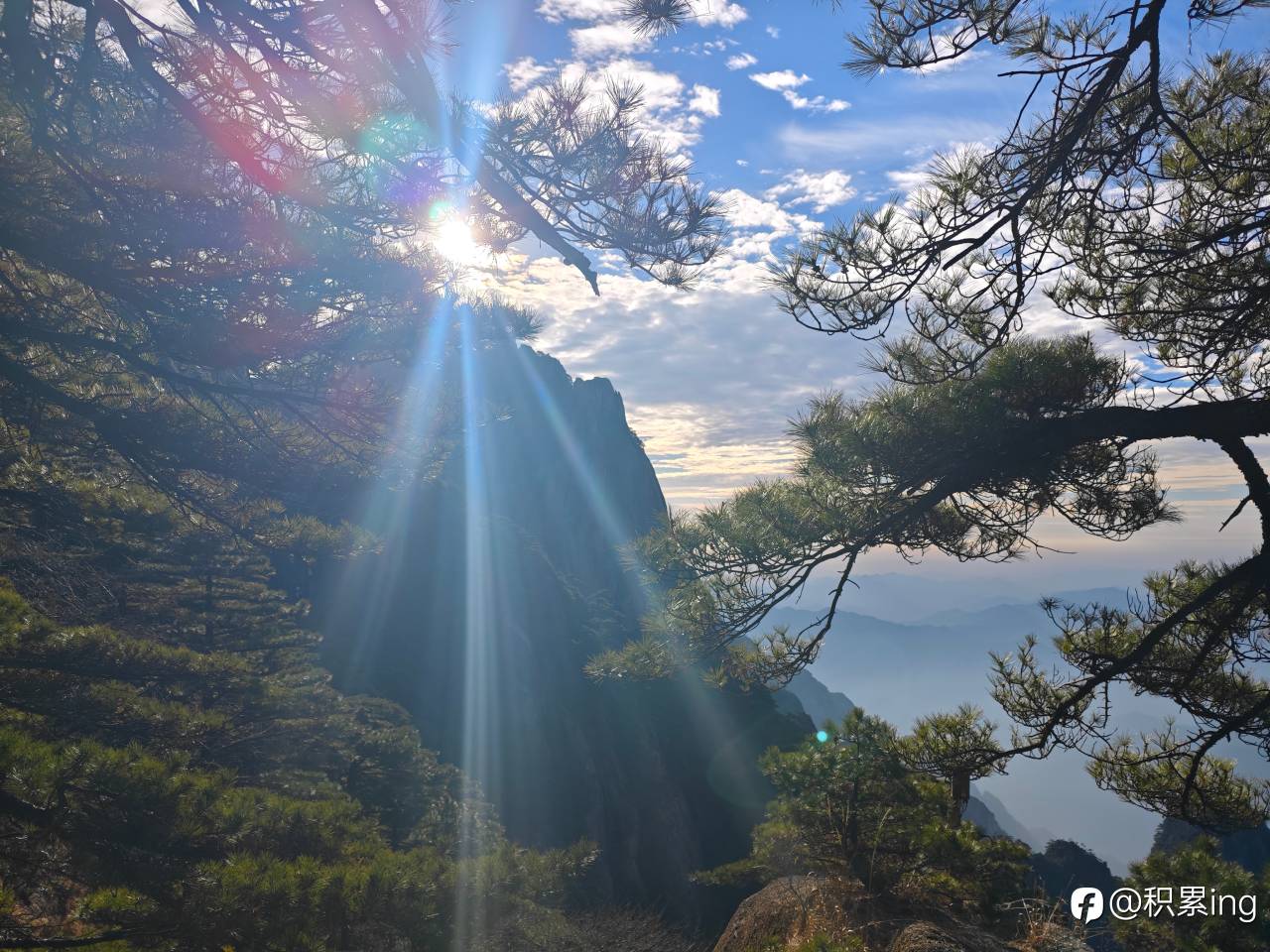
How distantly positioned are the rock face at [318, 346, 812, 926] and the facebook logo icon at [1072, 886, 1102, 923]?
1620cm

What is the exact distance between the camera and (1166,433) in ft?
11.4

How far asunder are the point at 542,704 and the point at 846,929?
2553 cm

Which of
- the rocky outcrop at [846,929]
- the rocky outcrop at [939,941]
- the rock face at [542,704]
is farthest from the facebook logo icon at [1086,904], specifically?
the rock face at [542,704]

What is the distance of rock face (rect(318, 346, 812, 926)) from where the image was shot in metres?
24.0

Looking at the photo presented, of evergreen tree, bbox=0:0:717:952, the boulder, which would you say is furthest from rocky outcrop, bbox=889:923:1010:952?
evergreen tree, bbox=0:0:717:952

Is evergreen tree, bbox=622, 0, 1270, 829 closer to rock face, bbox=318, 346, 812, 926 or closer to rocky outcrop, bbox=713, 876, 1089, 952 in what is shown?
rocky outcrop, bbox=713, 876, 1089, 952

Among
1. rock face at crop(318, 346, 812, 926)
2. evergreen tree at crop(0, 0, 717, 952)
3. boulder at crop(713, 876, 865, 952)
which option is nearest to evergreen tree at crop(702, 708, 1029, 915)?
boulder at crop(713, 876, 865, 952)

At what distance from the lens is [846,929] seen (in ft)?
12.1

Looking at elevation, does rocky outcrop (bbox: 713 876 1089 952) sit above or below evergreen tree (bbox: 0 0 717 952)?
below

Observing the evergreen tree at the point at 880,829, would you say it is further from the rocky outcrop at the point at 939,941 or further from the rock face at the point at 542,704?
the rock face at the point at 542,704

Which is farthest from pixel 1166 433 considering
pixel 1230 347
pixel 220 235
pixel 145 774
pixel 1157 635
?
pixel 220 235

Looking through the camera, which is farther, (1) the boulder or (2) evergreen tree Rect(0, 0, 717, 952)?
(1) the boulder

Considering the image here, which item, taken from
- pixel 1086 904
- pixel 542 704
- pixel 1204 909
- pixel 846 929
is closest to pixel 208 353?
pixel 846 929

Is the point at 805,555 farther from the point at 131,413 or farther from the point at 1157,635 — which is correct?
the point at 131,413
